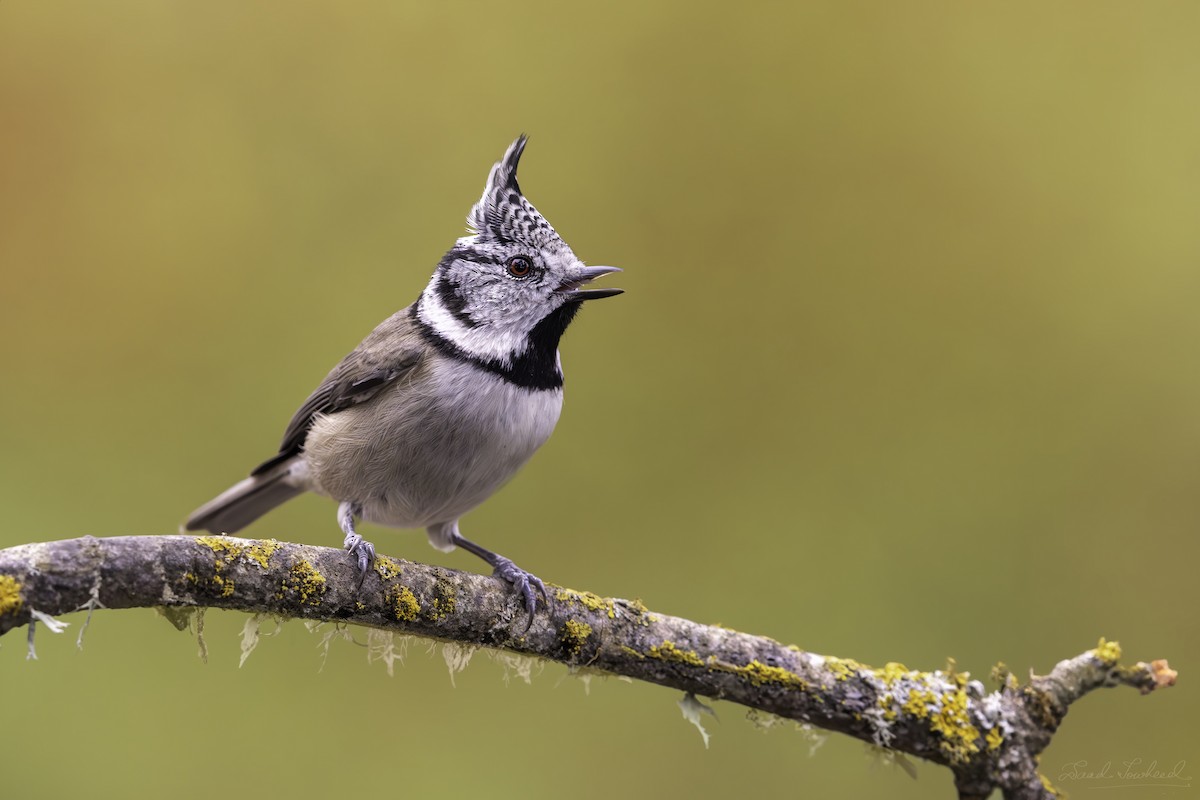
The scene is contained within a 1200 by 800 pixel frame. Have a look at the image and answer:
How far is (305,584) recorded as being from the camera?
231 centimetres

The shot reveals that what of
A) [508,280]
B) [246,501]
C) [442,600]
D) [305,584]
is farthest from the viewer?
[246,501]

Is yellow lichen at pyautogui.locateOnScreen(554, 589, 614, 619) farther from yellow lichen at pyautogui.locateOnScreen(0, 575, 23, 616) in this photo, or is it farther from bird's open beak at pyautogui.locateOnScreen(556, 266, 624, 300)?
yellow lichen at pyautogui.locateOnScreen(0, 575, 23, 616)

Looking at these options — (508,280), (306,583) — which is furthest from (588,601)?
(508,280)

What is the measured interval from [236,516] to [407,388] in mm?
1187

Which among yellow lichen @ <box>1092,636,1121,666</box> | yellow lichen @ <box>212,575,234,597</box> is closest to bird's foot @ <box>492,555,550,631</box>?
yellow lichen @ <box>212,575,234,597</box>

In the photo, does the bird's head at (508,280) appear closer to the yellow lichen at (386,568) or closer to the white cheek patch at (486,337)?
the white cheek patch at (486,337)

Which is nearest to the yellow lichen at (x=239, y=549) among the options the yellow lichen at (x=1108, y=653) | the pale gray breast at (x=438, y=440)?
the pale gray breast at (x=438, y=440)

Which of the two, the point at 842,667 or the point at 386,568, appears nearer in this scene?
the point at 386,568

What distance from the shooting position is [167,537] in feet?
6.94

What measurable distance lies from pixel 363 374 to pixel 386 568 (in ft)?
3.43

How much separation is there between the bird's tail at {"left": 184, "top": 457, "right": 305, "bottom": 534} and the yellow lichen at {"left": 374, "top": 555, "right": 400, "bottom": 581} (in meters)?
1.38

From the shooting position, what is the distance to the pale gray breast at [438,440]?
313cm

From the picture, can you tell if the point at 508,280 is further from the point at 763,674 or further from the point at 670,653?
the point at 763,674

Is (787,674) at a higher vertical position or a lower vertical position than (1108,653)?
lower
